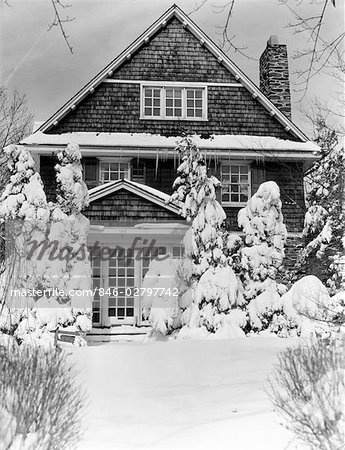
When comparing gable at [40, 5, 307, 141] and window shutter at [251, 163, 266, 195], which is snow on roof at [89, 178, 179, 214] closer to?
gable at [40, 5, 307, 141]

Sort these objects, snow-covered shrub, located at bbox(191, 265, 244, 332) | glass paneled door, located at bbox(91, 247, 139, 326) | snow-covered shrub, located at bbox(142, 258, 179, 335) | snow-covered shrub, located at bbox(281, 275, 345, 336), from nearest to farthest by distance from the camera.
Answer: snow-covered shrub, located at bbox(281, 275, 345, 336)
snow-covered shrub, located at bbox(191, 265, 244, 332)
snow-covered shrub, located at bbox(142, 258, 179, 335)
glass paneled door, located at bbox(91, 247, 139, 326)

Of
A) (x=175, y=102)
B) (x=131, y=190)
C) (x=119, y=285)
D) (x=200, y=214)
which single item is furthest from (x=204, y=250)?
(x=175, y=102)

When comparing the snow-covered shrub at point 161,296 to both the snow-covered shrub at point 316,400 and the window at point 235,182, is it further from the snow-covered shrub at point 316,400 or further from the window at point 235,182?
the snow-covered shrub at point 316,400

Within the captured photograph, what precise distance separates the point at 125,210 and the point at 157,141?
75.0 inches

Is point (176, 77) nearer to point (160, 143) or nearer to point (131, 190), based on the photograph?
point (160, 143)

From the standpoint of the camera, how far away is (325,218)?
42.1ft

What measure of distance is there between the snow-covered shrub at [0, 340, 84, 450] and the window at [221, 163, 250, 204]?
9.23m

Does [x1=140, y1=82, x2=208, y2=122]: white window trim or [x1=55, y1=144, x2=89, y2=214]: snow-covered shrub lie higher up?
[x1=140, y1=82, x2=208, y2=122]: white window trim

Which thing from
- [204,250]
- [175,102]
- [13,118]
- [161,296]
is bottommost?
[161,296]

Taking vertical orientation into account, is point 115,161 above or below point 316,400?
above

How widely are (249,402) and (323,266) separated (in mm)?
7184

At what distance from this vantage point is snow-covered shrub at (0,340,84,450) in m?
4.04

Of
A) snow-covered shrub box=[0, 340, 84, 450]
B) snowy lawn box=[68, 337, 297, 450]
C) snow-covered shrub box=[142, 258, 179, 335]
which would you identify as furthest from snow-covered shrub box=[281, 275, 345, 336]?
snow-covered shrub box=[0, 340, 84, 450]

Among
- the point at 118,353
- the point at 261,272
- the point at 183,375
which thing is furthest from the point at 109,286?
the point at 183,375
